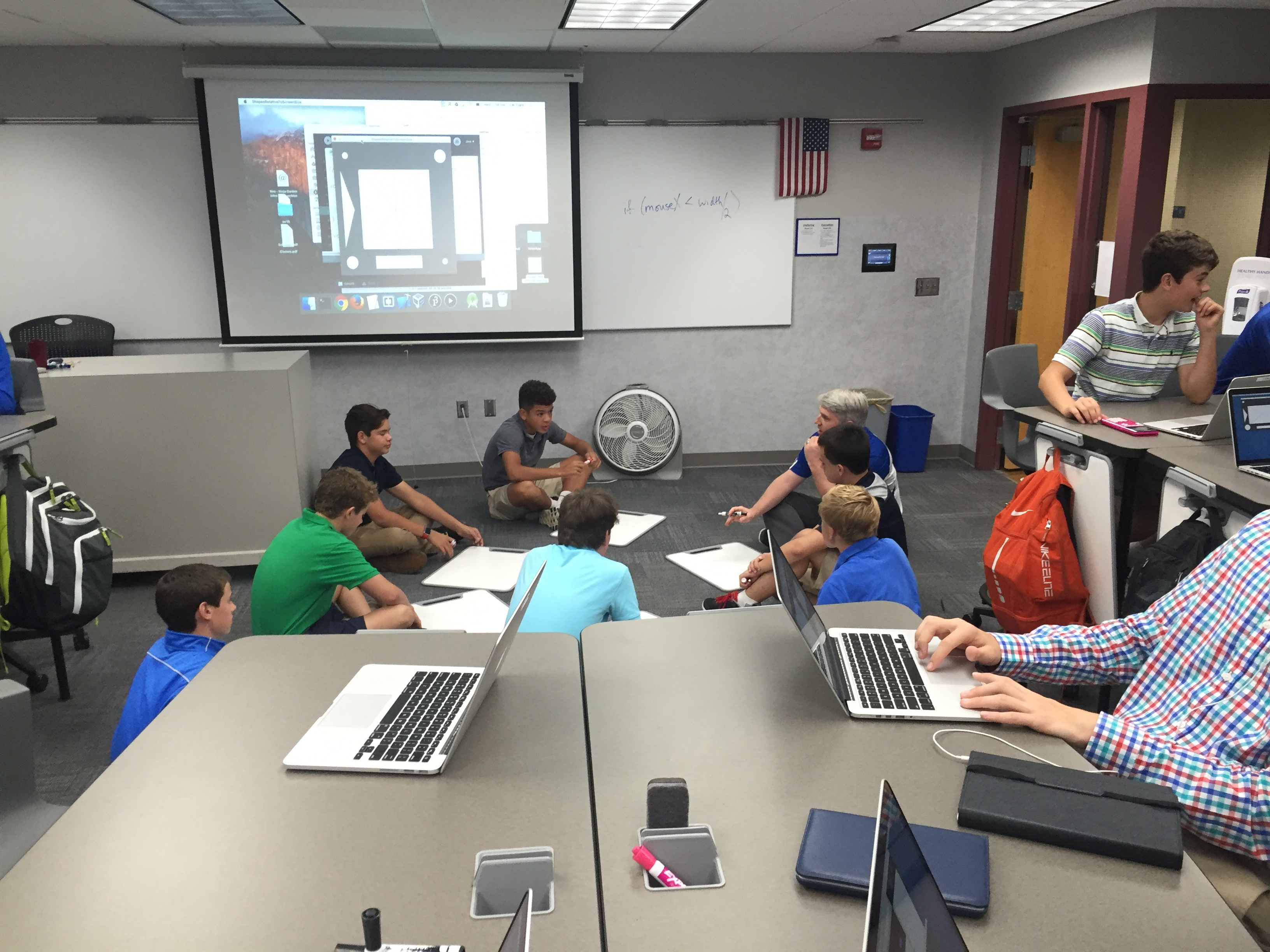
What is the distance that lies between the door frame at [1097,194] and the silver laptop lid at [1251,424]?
1.95 meters

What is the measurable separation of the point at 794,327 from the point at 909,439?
3.48ft

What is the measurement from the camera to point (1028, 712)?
5.23ft

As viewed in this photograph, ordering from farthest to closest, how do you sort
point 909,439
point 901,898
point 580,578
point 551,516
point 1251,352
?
1. point 909,439
2. point 551,516
3. point 1251,352
4. point 580,578
5. point 901,898

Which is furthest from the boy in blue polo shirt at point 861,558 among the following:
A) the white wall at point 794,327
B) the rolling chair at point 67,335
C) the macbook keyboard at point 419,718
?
the rolling chair at point 67,335

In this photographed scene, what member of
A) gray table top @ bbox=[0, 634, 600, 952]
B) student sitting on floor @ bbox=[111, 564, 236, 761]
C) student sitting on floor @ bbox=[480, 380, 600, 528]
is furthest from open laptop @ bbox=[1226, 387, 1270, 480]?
student sitting on floor @ bbox=[480, 380, 600, 528]

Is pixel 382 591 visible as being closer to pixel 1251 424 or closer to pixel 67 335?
pixel 1251 424

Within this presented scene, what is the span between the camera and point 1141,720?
171 cm

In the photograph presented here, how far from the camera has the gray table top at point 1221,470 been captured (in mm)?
2482

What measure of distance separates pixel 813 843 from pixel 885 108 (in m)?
5.65

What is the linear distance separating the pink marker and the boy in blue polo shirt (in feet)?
4.45

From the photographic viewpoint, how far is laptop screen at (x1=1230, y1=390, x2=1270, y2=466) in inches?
107

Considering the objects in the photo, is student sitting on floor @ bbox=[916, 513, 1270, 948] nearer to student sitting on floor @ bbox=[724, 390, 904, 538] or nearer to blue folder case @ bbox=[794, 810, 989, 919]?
blue folder case @ bbox=[794, 810, 989, 919]

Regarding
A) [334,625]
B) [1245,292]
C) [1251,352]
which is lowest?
[334,625]

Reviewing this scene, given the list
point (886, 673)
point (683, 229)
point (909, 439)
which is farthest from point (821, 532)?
point (683, 229)
